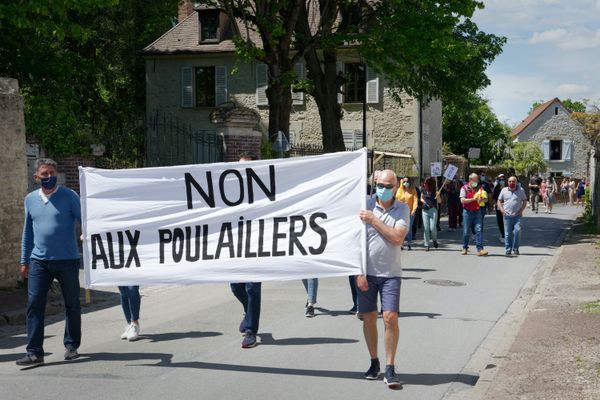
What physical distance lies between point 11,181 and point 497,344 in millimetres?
8159

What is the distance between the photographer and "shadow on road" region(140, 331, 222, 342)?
906cm

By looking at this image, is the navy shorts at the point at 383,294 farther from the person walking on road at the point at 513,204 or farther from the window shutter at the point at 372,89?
the window shutter at the point at 372,89

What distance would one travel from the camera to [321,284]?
1365 cm

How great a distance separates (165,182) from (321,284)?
20.5 feet

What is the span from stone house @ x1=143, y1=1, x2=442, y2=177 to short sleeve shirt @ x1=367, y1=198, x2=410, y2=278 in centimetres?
2905

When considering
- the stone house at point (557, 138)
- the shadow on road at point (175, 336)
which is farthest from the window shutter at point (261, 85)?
the stone house at point (557, 138)

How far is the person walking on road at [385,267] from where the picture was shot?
6.88 m

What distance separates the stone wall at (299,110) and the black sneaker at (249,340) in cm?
2881

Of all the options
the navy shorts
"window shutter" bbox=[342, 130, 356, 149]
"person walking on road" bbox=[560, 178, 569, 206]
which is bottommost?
"person walking on road" bbox=[560, 178, 569, 206]

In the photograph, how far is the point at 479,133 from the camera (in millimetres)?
70562

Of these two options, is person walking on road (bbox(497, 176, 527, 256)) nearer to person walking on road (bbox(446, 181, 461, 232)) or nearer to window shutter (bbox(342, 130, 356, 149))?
person walking on road (bbox(446, 181, 461, 232))

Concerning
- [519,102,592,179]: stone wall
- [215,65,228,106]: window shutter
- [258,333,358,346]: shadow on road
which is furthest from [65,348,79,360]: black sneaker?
[519,102,592,179]: stone wall

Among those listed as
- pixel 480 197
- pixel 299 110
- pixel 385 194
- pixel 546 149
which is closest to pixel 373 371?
pixel 385 194

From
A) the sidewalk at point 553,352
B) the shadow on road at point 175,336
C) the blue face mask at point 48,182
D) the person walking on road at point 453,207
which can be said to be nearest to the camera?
the sidewalk at point 553,352
